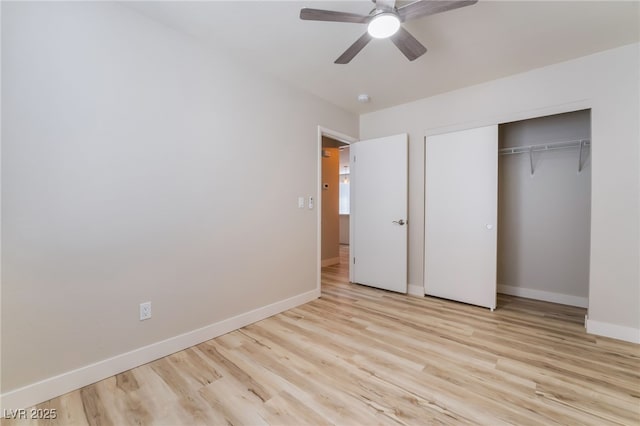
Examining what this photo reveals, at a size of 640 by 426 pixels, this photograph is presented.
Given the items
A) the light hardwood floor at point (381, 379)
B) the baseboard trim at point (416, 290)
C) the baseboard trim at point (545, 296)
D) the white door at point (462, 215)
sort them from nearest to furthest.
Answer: the light hardwood floor at point (381, 379) → the white door at point (462, 215) → the baseboard trim at point (545, 296) → the baseboard trim at point (416, 290)

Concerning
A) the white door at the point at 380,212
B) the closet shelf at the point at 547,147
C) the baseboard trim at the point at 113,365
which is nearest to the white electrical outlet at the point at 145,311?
the baseboard trim at the point at 113,365

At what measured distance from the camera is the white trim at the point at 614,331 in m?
2.25

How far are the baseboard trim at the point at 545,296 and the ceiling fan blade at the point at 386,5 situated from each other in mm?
3600

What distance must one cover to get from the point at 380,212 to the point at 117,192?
2.90 metres

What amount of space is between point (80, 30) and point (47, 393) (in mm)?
2189

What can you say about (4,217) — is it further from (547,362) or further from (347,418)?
(547,362)

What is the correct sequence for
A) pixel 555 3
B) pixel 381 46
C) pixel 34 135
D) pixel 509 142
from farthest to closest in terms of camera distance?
pixel 509 142 < pixel 381 46 < pixel 555 3 < pixel 34 135

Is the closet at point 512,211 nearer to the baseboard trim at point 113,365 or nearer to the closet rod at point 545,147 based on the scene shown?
the closet rod at point 545,147

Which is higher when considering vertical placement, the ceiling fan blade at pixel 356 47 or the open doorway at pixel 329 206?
the ceiling fan blade at pixel 356 47

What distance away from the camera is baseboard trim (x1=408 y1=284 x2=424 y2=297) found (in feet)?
11.3

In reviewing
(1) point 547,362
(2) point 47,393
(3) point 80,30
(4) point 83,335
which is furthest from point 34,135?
(1) point 547,362

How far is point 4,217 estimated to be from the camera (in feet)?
4.70

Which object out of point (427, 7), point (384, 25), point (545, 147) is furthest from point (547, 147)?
point (384, 25)

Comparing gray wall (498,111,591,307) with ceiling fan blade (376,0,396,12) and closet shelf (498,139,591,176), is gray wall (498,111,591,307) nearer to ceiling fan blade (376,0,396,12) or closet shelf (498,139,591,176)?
closet shelf (498,139,591,176)
